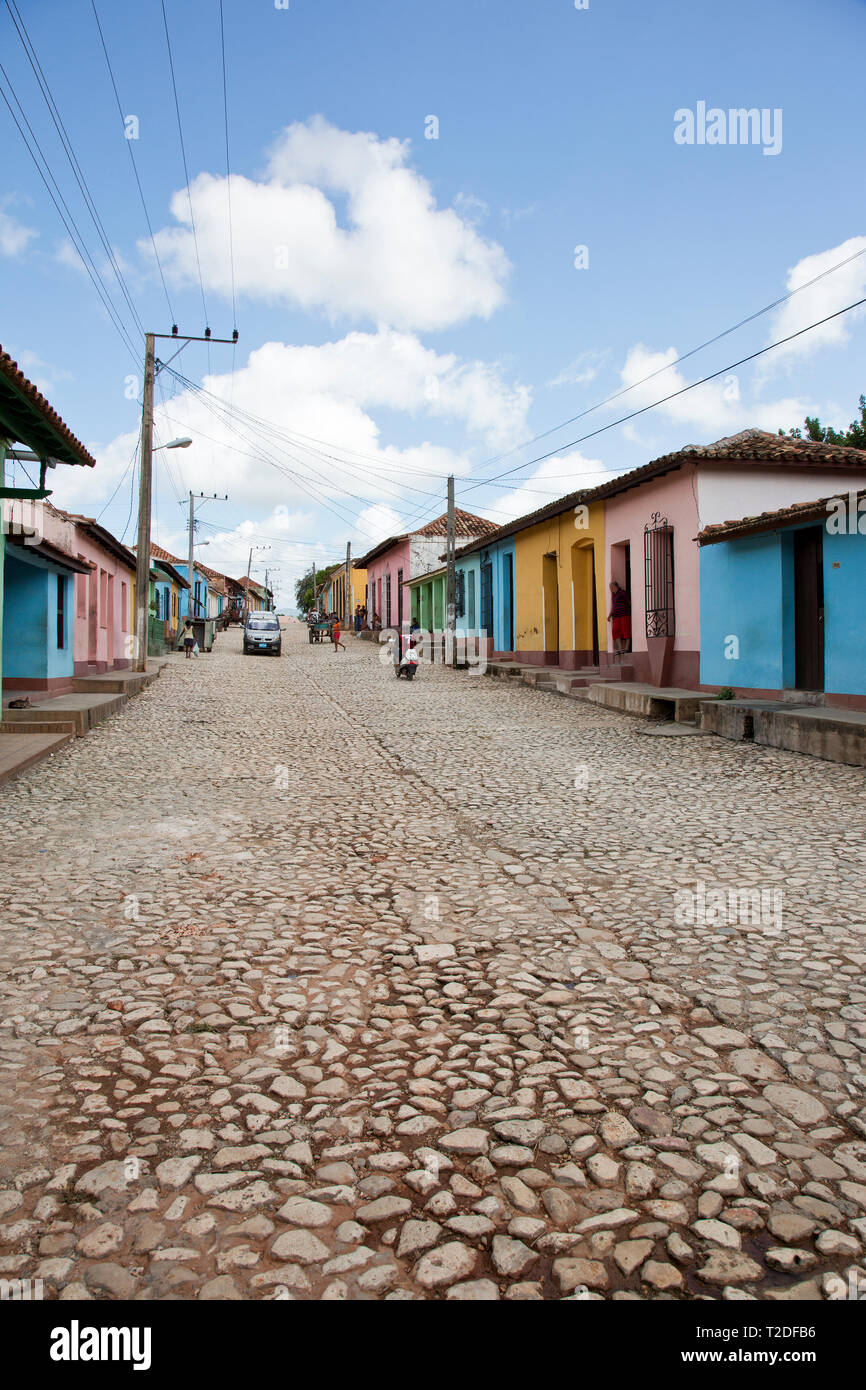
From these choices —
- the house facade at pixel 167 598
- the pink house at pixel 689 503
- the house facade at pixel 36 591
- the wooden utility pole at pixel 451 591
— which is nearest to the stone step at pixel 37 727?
the house facade at pixel 36 591

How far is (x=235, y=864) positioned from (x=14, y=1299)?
3.35 metres

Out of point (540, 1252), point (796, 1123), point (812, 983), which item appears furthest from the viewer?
point (812, 983)

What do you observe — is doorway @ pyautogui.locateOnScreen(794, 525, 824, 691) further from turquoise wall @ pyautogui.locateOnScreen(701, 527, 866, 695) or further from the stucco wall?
the stucco wall

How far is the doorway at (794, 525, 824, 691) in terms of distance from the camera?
37.8 feet

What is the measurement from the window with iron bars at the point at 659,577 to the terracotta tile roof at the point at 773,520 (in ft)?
4.50

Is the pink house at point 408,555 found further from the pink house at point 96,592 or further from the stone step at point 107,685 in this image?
the stone step at point 107,685

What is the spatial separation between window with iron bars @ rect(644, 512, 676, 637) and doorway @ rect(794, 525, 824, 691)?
2.57m

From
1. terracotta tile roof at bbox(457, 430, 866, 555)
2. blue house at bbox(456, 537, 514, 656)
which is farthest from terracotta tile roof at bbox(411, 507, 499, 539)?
terracotta tile roof at bbox(457, 430, 866, 555)

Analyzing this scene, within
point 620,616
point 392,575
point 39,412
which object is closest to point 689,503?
point 620,616

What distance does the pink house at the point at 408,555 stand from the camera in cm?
3331

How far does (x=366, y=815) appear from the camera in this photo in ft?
21.7

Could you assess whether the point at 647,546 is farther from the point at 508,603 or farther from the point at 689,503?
the point at 508,603
